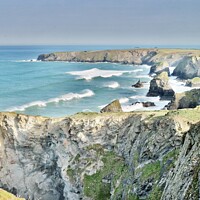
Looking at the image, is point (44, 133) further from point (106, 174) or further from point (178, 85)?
point (178, 85)

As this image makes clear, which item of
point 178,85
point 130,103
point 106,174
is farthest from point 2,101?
point 106,174

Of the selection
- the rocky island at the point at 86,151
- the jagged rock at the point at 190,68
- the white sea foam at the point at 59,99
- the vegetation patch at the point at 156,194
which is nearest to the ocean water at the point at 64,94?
the white sea foam at the point at 59,99

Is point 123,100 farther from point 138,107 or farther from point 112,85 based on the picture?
point 112,85

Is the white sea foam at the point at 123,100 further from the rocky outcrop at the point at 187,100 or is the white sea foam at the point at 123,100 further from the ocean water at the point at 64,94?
the rocky outcrop at the point at 187,100

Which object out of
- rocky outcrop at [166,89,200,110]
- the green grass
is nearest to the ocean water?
rocky outcrop at [166,89,200,110]

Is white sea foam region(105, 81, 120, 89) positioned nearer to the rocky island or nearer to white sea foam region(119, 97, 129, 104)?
white sea foam region(119, 97, 129, 104)
